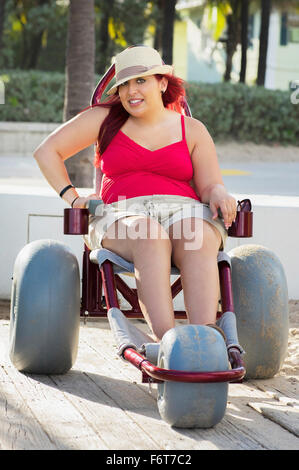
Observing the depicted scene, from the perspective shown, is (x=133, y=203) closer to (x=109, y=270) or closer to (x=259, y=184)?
(x=109, y=270)

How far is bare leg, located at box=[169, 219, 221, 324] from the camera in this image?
3.47 metres

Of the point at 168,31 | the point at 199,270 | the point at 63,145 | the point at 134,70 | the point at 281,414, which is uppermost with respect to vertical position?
the point at 168,31

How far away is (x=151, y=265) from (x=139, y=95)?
2.82ft

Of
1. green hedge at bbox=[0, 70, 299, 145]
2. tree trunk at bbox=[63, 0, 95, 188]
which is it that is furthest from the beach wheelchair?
green hedge at bbox=[0, 70, 299, 145]

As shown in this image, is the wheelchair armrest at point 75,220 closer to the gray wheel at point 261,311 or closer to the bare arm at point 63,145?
the bare arm at point 63,145

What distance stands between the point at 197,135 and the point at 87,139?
0.51 metres

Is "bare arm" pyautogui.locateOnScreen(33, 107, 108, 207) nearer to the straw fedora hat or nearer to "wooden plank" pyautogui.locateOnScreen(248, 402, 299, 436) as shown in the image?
the straw fedora hat

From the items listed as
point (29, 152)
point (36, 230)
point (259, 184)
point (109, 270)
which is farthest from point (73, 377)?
point (29, 152)

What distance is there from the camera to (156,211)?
3.79 m

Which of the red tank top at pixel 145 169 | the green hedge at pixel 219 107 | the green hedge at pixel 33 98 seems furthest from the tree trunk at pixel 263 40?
the red tank top at pixel 145 169

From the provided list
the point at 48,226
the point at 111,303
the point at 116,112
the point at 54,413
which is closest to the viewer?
the point at 54,413

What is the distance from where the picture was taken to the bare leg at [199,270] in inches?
137

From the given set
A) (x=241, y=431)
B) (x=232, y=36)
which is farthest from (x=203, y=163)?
(x=232, y=36)

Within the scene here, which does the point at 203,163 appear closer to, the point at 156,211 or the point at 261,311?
the point at 156,211
